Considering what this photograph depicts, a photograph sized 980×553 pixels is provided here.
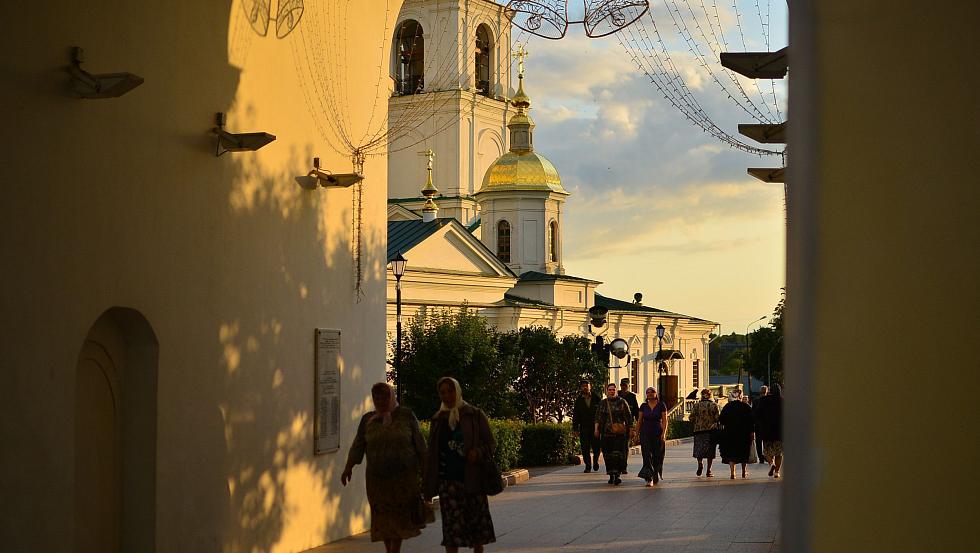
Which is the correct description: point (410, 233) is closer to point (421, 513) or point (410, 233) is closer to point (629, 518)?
point (629, 518)

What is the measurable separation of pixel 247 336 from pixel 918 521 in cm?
910

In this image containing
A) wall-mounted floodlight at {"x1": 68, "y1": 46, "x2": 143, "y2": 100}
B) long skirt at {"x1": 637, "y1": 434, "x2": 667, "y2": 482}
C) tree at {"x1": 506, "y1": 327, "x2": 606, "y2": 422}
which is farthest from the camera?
tree at {"x1": 506, "y1": 327, "x2": 606, "y2": 422}

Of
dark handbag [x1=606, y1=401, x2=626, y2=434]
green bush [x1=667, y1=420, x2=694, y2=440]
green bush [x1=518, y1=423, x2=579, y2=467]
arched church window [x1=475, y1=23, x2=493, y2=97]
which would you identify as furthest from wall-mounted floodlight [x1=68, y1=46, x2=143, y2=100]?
arched church window [x1=475, y1=23, x2=493, y2=97]

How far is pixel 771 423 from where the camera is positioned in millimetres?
22094

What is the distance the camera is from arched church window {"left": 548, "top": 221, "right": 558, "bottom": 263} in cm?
6625

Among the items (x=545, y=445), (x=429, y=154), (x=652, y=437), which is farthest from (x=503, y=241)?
(x=652, y=437)

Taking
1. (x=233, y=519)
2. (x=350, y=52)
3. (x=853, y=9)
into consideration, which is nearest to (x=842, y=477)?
Answer: (x=853, y=9)

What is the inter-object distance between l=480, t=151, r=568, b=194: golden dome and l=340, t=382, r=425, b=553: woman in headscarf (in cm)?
5332

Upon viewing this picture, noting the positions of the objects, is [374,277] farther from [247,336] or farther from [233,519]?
[233,519]

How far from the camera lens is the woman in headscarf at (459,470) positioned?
11.4 meters

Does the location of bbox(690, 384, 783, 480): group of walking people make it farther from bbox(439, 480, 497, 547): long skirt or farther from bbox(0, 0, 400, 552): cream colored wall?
bbox(439, 480, 497, 547): long skirt

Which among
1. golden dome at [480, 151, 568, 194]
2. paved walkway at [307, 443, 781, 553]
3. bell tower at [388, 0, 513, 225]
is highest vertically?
bell tower at [388, 0, 513, 225]

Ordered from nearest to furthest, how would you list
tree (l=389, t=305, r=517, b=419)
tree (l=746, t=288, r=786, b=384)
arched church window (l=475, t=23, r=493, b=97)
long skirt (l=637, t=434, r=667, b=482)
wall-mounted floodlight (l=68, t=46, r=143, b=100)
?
wall-mounted floodlight (l=68, t=46, r=143, b=100) → long skirt (l=637, t=434, r=667, b=482) → tree (l=389, t=305, r=517, b=419) → arched church window (l=475, t=23, r=493, b=97) → tree (l=746, t=288, r=786, b=384)

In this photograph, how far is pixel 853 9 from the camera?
14.4 feet
